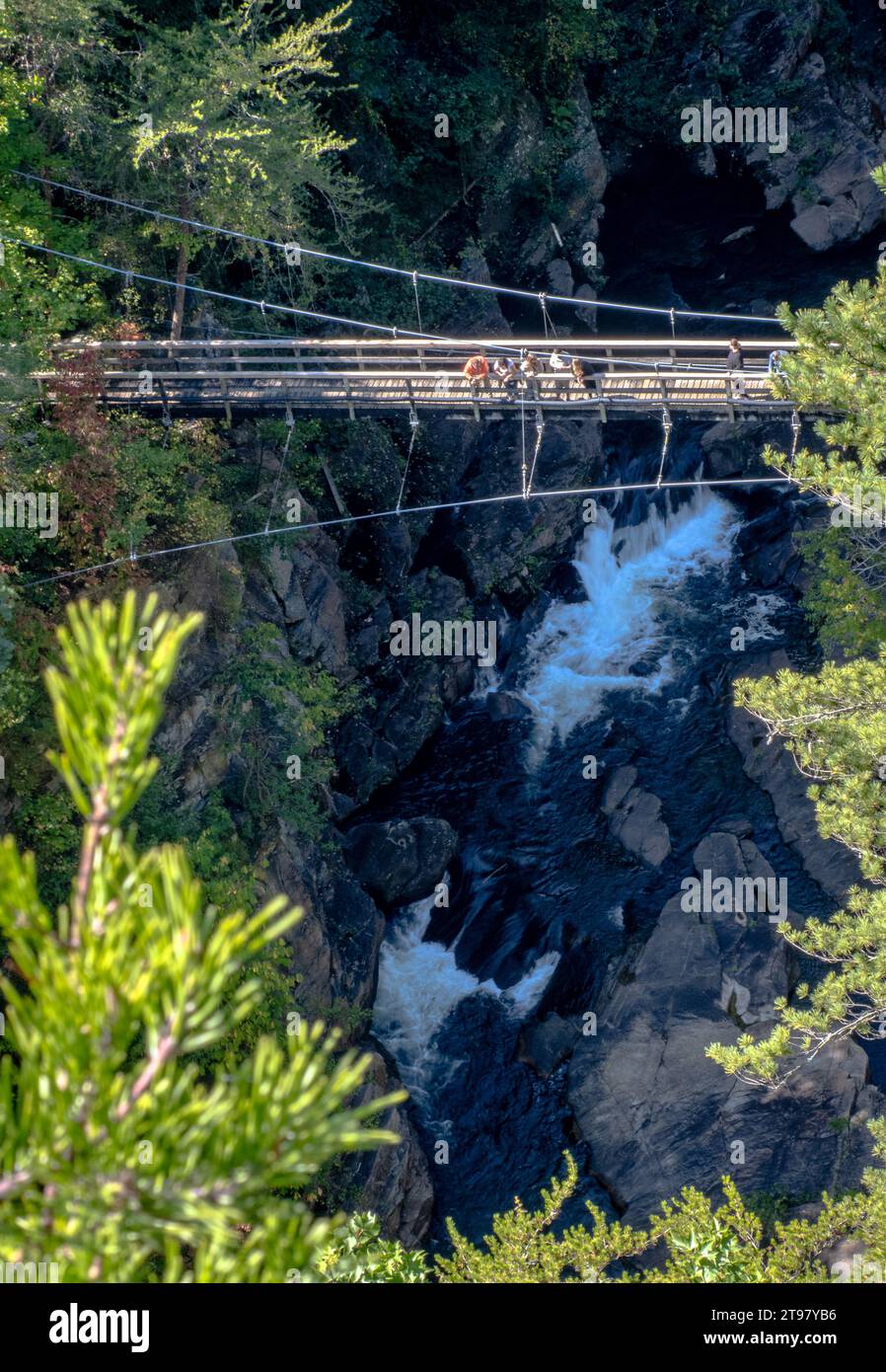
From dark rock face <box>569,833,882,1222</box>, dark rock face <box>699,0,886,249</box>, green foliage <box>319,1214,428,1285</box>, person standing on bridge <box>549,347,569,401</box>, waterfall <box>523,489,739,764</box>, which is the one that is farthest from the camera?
dark rock face <box>699,0,886,249</box>

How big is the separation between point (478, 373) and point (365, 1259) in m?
11.3

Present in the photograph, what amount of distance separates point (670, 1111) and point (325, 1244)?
731 cm

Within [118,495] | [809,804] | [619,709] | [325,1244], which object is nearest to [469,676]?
[619,709]

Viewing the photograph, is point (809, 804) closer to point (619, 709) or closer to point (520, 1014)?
point (619, 709)

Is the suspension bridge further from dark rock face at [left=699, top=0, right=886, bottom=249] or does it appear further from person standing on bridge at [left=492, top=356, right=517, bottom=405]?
dark rock face at [left=699, top=0, right=886, bottom=249]

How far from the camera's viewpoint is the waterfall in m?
21.3

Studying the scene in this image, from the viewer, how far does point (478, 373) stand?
54.0 ft

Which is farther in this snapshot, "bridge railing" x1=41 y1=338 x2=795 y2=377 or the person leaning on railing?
the person leaning on railing

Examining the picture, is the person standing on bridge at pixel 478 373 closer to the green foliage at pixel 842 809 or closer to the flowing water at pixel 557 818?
the green foliage at pixel 842 809

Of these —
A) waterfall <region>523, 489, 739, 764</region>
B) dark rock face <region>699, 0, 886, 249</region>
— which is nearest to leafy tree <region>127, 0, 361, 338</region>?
waterfall <region>523, 489, 739, 764</region>

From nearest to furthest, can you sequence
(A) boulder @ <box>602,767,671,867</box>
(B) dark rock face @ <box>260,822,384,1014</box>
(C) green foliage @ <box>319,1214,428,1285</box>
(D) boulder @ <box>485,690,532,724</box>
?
1. (C) green foliage @ <box>319,1214,428,1285</box>
2. (B) dark rock face @ <box>260,822,384,1014</box>
3. (A) boulder @ <box>602,767,671,867</box>
4. (D) boulder @ <box>485,690,532,724</box>

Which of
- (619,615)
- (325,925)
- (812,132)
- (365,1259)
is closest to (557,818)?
(325,925)

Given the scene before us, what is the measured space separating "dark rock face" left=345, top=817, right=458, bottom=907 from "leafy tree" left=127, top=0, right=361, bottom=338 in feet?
25.7

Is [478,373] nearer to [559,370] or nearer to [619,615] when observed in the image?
[559,370]
